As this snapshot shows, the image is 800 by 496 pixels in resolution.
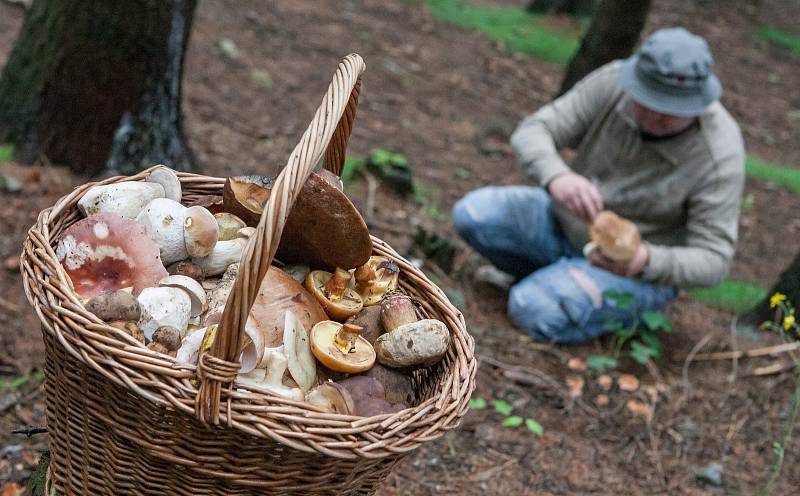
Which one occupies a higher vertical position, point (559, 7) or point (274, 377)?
point (274, 377)

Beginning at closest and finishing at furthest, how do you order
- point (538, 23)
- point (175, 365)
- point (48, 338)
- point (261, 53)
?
point (175, 365) → point (48, 338) → point (261, 53) → point (538, 23)

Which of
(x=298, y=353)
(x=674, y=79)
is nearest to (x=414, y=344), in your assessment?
(x=298, y=353)

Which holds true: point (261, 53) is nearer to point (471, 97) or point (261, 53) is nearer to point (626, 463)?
point (471, 97)

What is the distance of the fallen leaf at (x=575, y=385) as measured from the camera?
359 cm

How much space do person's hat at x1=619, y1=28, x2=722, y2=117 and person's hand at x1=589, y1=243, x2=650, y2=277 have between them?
0.70 meters

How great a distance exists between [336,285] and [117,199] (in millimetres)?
601

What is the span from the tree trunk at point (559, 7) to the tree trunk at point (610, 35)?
4.52m

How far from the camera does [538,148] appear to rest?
4.15 meters

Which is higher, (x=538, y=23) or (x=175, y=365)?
(x=175, y=365)

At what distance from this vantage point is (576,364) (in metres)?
3.86

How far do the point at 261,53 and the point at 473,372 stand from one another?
531 centimetres

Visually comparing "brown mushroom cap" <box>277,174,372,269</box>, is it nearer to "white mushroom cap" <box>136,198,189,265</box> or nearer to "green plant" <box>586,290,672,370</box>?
"white mushroom cap" <box>136,198,189,265</box>

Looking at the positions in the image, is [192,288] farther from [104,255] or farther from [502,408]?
[502,408]

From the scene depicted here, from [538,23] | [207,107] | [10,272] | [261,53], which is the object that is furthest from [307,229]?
[538,23]
